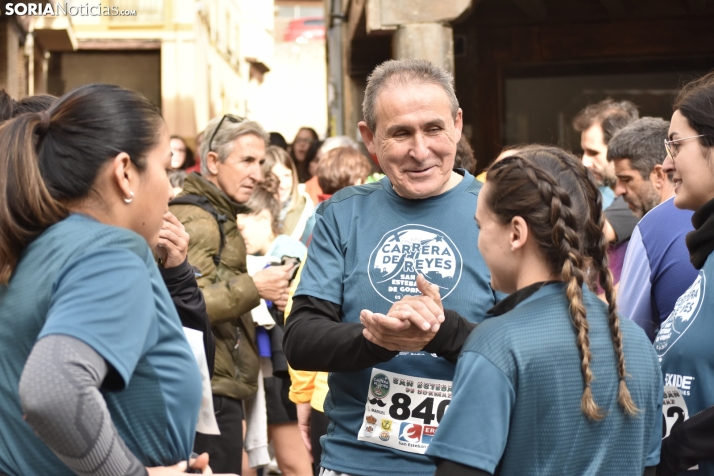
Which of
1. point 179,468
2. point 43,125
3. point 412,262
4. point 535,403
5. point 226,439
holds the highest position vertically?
point 43,125

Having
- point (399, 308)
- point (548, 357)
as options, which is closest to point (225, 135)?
point (399, 308)

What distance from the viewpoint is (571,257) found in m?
2.10

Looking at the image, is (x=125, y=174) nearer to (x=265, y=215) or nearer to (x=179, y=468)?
(x=179, y=468)

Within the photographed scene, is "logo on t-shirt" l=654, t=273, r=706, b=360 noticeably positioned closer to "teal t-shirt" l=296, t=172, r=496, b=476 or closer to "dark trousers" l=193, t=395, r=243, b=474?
"teal t-shirt" l=296, t=172, r=496, b=476

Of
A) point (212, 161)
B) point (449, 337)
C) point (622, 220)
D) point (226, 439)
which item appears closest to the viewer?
point (449, 337)

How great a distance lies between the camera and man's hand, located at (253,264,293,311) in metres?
4.84

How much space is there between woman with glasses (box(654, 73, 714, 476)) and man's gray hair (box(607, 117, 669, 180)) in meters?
1.98

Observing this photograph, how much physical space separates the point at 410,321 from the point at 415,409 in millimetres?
374

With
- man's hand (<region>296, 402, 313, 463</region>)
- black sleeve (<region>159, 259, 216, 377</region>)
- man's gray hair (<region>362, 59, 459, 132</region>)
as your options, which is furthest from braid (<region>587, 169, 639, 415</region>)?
man's hand (<region>296, 402, 313, 463</region>)

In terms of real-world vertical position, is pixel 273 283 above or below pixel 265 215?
below

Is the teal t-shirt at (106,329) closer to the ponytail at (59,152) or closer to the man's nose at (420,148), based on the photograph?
the ponytail at (59,152)

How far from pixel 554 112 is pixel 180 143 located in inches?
175

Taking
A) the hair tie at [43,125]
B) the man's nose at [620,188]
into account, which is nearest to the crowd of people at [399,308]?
the hair tie at [43,125]

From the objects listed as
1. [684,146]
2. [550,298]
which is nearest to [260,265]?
[684,146]
